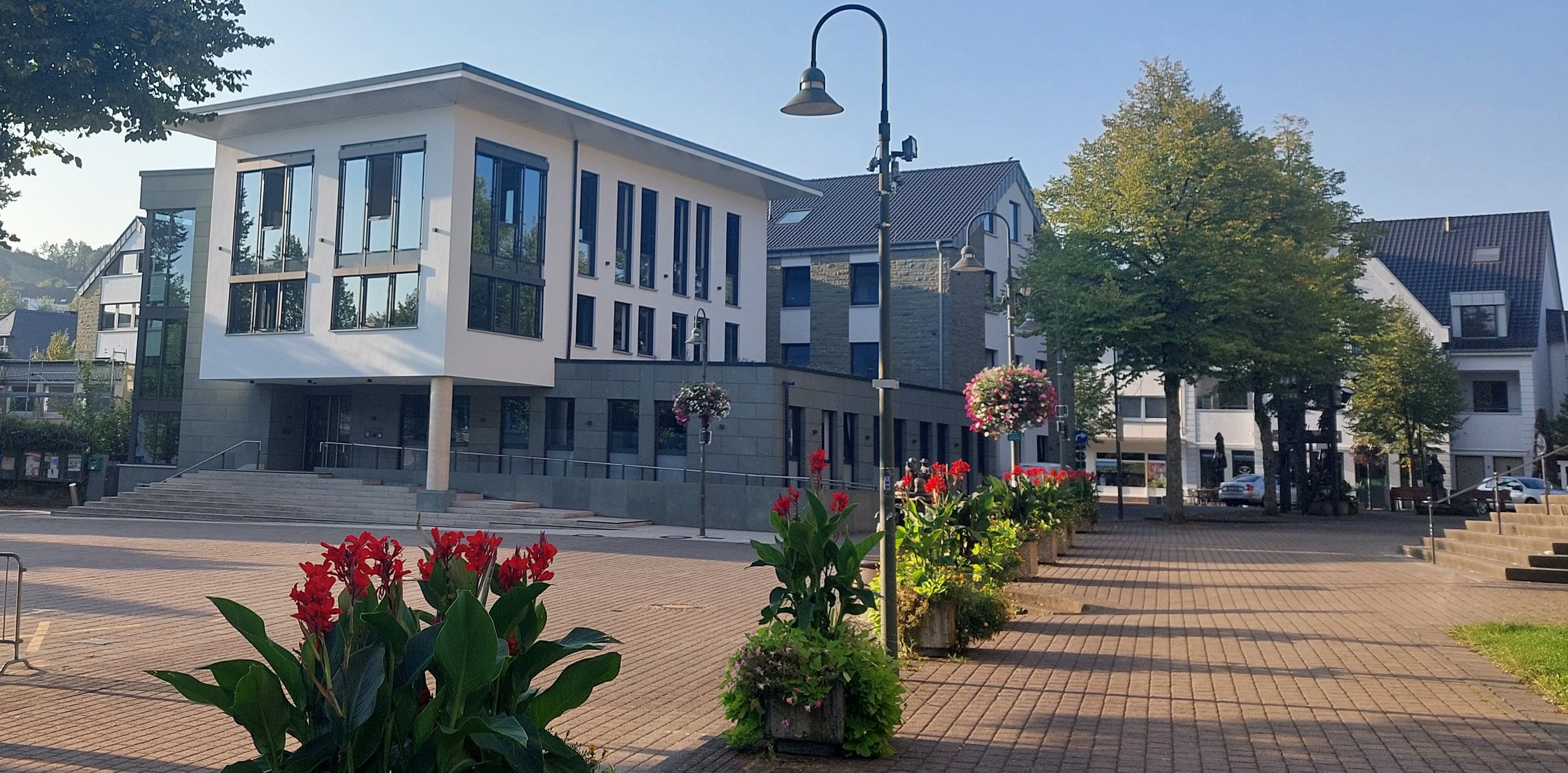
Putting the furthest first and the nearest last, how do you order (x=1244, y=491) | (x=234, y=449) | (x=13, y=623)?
1. (x=1244, y=491)
2. (x=234, y=449)
3. (x=13, y=623)

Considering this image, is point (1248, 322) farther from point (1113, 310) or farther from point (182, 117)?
point (182, 117)

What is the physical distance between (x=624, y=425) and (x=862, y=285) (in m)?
14.0

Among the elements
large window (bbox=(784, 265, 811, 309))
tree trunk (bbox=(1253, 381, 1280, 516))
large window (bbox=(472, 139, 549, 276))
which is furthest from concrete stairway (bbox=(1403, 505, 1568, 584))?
large window (bbox=(784, 265, 811, 309))

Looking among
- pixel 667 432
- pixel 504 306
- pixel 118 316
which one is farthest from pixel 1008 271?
pixel 118 316

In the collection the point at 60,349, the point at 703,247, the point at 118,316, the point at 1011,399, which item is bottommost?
Result: the point at 1011,399

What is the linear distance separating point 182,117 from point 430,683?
7.67m

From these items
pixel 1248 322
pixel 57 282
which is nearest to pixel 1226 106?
pixel 1248 322

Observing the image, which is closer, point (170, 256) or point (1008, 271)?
point (170, 256)

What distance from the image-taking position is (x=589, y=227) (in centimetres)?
3572

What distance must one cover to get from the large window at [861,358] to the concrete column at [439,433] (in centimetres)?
1669

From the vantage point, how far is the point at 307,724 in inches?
152

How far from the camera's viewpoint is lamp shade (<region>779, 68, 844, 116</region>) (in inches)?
404

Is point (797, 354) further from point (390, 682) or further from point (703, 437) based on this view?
point (390, 682)

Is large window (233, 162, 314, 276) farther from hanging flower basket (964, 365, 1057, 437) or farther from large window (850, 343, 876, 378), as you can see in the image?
hanging flower basket (964, 365, 1057, 437)
